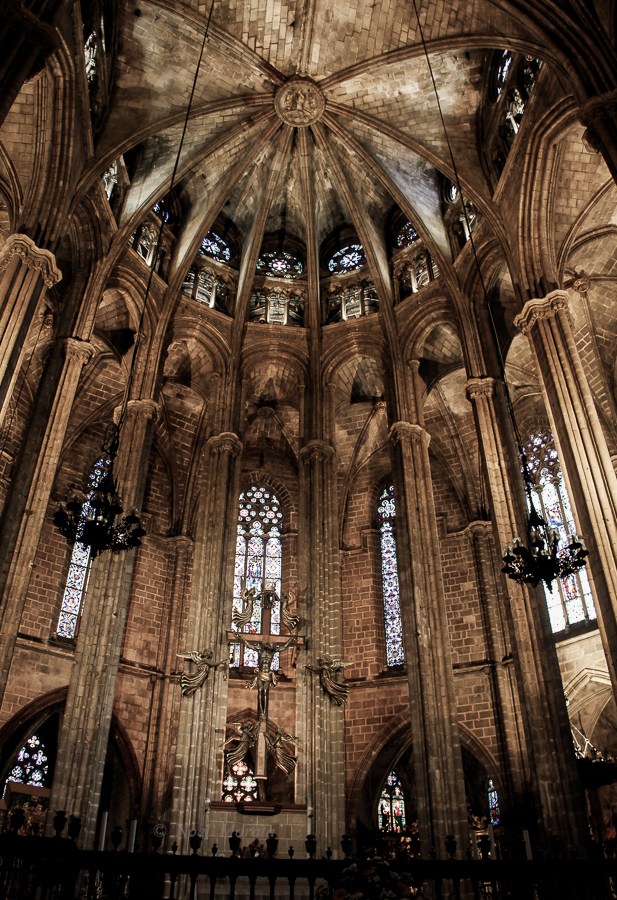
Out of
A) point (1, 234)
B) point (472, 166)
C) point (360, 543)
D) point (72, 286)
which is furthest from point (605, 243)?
point (1, 234)

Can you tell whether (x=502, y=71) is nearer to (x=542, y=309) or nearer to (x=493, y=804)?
(x=542, y=309)

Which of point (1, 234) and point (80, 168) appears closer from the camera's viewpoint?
point (80, 168)

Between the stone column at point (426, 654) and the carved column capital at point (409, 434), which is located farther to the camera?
the carved column capital at point (409, 434)

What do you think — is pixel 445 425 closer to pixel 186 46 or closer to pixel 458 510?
pixel 458 510

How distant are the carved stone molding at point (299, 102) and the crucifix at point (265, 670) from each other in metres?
12.0

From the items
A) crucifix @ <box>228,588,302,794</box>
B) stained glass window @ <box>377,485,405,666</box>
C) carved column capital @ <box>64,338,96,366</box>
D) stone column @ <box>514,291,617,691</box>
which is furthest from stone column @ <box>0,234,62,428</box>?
stained glass window @ <box>377,485,405,666</box>

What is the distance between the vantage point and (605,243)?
18047mm

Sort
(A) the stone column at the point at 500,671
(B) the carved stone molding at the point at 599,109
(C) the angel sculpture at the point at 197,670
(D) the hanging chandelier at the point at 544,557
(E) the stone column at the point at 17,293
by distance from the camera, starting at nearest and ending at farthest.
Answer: (D) the hanging chandelier at the point at 544,557, (B) the carved stone molding at the point at 599,109, (E) the stone column at the point at 17,293, (C) the angel sculpture at the point at 197,670, (A) the stone column at the point at 500,671

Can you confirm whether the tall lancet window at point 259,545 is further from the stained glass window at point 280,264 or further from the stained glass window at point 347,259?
the stained glass window at point 347,259

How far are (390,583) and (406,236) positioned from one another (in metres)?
10.1

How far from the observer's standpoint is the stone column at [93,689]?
497 inches

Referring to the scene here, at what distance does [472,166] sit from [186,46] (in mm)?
7358

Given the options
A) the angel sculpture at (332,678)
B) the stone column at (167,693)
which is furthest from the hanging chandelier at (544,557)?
the stone column at (167,693)

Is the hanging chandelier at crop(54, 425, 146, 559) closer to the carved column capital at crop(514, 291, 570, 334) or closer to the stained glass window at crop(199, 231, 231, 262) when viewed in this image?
the carved column capital at crop(514, 291, 570, 334)
